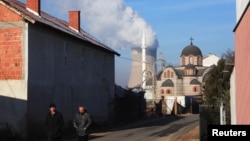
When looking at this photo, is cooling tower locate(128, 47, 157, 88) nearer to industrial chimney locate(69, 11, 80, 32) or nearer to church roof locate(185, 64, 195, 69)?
church roof locate(185, 64, 195, 69)

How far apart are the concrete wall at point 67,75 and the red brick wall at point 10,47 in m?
0.61

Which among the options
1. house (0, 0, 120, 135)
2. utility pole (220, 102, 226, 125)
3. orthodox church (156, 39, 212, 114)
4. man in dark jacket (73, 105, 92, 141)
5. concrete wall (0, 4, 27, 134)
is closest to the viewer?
man in dark jacket (73, 105, 92, 141)

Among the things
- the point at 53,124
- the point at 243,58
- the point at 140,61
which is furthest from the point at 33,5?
the point at 140,61

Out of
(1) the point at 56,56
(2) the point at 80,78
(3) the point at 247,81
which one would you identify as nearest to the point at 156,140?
(1) the point at 56,56

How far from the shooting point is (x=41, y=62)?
26.3 metres

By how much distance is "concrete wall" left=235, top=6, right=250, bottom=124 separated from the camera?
1038cm

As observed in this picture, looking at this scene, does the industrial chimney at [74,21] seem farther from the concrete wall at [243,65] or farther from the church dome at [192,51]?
the church dome at [192,51]

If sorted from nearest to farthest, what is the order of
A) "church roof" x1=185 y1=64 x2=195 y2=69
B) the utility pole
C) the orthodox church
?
1. the utility pole
2. the orthodox church
3. "church roof" x1=185 y1=64 x2=195 y2=69

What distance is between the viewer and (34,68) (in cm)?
2544

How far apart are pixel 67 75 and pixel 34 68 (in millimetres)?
5399

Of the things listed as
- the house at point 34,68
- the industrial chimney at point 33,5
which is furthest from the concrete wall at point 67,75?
the industrial chimney at point 33,5

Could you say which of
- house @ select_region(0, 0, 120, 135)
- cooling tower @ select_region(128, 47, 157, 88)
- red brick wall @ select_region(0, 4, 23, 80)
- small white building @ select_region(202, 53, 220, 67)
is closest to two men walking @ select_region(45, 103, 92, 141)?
house @ select_region(0, 0, 120, 135)

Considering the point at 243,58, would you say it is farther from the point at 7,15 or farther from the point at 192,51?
the point at 192,51

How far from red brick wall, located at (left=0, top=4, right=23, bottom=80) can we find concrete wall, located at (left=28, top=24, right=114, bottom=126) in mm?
610
